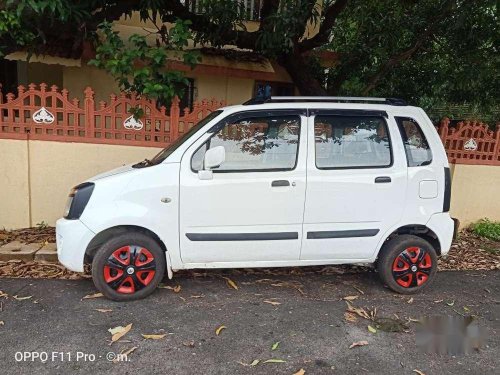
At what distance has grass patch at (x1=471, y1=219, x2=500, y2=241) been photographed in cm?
622

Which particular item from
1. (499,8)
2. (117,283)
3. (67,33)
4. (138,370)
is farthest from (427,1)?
(138,370)

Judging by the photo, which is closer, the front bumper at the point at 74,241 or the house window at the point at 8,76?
the front bumper at the point at 74,241

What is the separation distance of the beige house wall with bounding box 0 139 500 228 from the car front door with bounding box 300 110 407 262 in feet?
8.30

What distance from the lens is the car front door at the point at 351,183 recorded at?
379 cm

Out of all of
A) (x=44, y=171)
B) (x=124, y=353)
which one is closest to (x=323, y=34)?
(x=44, y=171)

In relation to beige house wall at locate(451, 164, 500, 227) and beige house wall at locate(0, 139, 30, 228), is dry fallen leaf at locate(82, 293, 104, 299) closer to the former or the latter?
beige house wall at locate(0, 139, 30, 228)

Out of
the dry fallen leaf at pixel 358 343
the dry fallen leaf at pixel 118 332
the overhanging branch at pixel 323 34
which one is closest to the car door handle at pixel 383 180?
the dry fallen leaf at pixel 358 343

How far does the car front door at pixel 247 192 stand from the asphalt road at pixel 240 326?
1.53 feet

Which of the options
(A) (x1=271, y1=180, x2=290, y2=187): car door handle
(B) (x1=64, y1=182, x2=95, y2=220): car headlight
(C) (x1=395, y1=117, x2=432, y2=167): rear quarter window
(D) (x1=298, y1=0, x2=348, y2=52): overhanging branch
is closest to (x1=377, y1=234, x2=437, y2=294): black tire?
(C) (x1=395, y1=117, x2=432, y2=167): rear quarter window

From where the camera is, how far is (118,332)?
321 centimetres

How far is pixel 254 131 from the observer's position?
3.77 meters

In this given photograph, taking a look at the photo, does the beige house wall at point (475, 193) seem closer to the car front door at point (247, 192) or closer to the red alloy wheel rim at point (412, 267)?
the red alloy wheel rim at point (412, 267)

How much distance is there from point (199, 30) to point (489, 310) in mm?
5648

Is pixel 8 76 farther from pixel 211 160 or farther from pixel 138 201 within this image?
pixel 211 160
